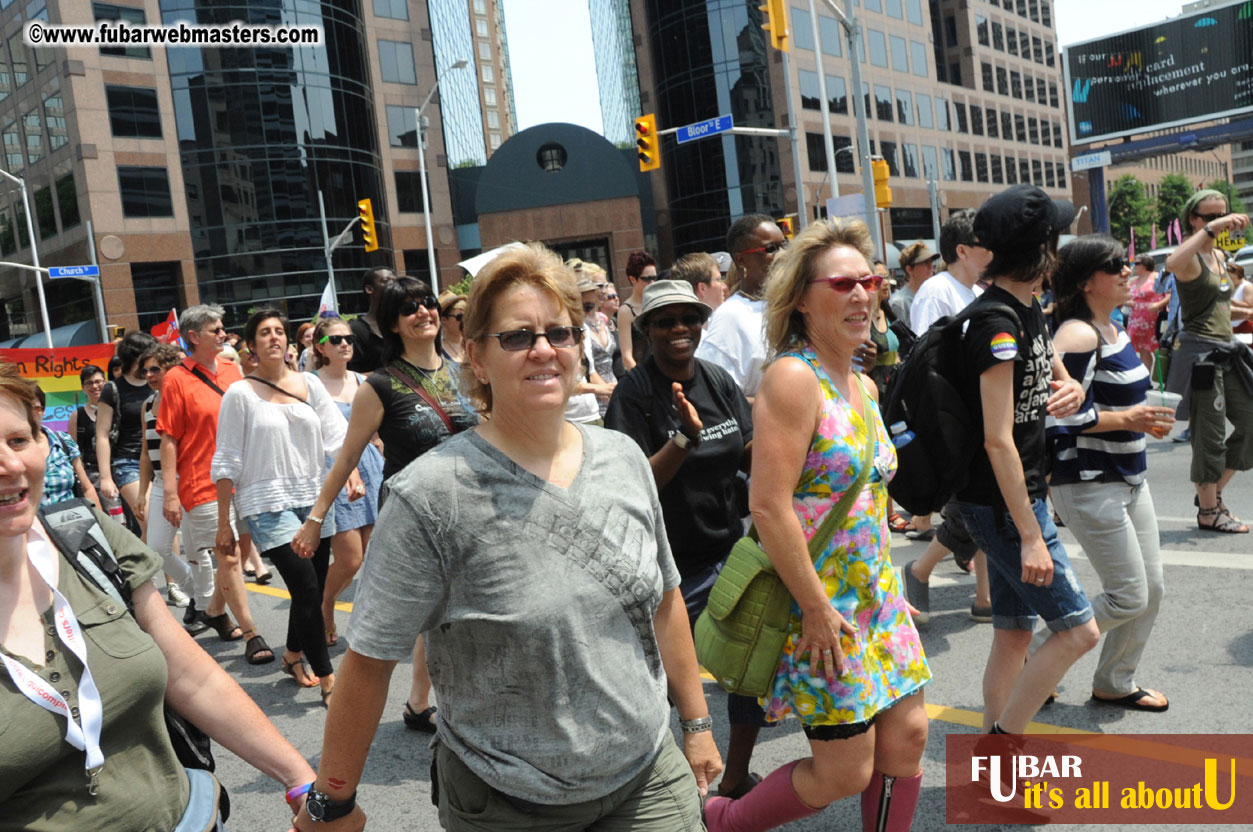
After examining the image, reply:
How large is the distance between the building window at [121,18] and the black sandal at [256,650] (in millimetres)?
43586

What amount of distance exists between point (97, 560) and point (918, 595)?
437cm

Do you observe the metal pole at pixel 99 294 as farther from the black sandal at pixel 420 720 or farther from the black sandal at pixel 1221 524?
the black sandal at pixel 1221 524

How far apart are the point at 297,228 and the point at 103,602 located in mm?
45562

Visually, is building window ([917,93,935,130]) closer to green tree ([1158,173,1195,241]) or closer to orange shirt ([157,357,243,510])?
green tree ([1158,173,1195,241])

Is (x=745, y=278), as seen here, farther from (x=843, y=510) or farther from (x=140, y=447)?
(x=140, y=447)

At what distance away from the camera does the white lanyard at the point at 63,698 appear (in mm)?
1904

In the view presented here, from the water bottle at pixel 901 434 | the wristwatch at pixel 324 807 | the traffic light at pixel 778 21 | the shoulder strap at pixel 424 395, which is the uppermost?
the traffic light at pixel 778 21

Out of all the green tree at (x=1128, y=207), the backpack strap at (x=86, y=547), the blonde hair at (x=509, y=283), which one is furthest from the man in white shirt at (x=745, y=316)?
the green tree at (x=1128, y=207)

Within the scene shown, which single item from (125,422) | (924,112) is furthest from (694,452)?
(924,112)

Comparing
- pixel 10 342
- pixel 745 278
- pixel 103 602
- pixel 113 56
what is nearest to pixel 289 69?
pixel 113 56

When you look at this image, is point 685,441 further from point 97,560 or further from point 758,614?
point 97,560

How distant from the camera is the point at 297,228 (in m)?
45.1

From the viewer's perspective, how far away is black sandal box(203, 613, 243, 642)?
7102 millimetres

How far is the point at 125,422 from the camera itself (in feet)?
28.0
